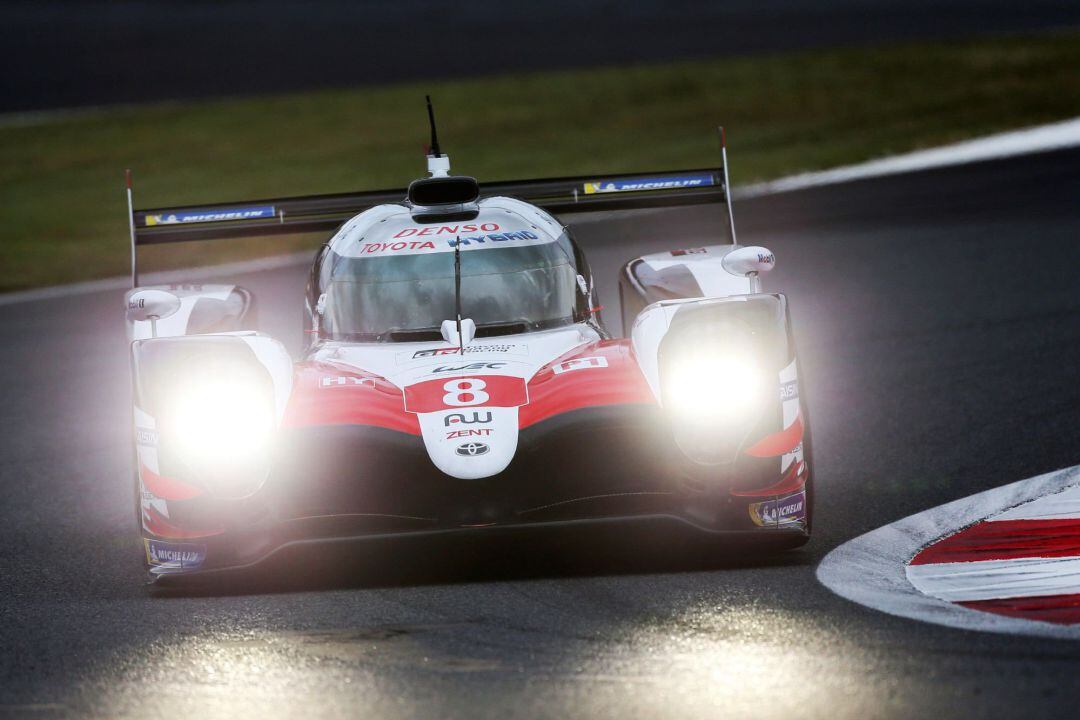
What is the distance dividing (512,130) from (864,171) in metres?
5.81

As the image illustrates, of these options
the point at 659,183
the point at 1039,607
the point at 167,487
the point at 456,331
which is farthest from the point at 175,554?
the point at 659,183

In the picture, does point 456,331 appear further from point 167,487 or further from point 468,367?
point 167,487

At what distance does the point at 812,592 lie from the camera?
19.1 ft

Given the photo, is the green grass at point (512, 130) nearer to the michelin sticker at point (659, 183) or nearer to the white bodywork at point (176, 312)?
the white bodywork at point (176, 312)

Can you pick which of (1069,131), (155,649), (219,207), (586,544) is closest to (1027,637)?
(586,544)

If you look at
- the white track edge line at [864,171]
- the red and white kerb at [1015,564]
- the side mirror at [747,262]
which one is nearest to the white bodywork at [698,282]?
the side mirror at [747,262]

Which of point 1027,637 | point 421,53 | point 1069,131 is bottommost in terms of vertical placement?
point 1027,637

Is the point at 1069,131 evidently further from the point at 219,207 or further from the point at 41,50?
the point at 41,50

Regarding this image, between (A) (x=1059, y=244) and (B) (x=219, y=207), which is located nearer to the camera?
(B) (x=219, y=207)

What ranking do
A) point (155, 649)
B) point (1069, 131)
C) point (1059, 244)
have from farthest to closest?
point (1069, 131) → point (1059, 244) → point (155, 649)

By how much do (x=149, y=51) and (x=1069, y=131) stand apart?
17083mm

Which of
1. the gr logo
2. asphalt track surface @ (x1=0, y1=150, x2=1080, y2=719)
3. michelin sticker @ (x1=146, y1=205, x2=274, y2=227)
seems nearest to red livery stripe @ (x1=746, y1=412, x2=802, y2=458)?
asphalt track surface @ (x1=0, y1=150, x2=1080, y2=719)

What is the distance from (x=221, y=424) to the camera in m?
6.26

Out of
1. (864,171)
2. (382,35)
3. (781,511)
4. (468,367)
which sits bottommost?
(781,511)
